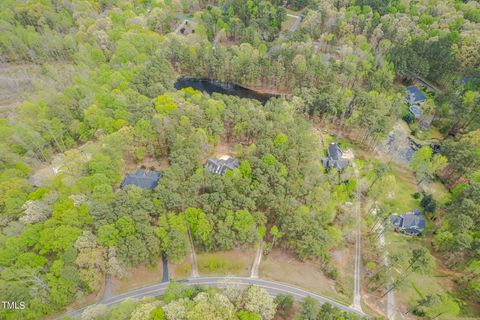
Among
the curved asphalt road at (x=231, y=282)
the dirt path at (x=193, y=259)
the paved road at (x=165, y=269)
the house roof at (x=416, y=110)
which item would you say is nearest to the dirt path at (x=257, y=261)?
the curved asphalt road at (x=231, y=282)

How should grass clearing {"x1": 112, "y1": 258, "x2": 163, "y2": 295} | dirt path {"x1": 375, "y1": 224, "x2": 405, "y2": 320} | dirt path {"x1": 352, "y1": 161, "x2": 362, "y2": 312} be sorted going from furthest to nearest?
dirt path {"x1": 352, "y1": 161, "x2": 362, "y2": 312} < grass clearing {"x1": 112, "y1": 258, "x2": 163, "y2": 295} < dirt path {"x1": 375, "y1": 224, "x2": 405, "y2": 320}

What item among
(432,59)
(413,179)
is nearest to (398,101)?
(413,179)

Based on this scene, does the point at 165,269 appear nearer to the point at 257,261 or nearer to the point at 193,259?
the point at 193,259

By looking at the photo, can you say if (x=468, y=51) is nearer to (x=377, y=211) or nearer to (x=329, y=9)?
(x=329, y=9)

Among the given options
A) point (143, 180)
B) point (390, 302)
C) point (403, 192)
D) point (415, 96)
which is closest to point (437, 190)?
point (403, 192)

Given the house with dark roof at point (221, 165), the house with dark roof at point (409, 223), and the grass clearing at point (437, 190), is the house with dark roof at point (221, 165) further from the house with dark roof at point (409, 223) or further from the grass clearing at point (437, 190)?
the grass clearing at point (437, 190)

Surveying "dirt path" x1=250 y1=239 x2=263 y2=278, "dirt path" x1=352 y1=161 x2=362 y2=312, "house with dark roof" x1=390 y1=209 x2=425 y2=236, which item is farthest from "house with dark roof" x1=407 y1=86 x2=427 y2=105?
"dirt path" x1=250 y1=239 x2=263 y2=278

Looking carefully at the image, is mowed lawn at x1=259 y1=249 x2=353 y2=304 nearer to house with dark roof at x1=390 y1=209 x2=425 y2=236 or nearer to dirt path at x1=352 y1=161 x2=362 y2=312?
dirt path at x1=352 y1=161 x2=362 y2=312
